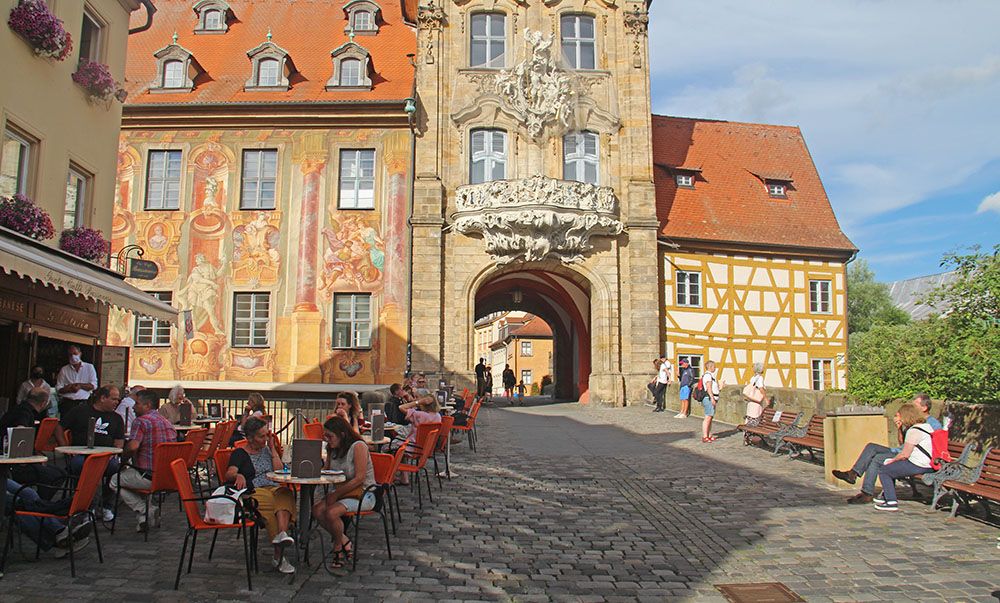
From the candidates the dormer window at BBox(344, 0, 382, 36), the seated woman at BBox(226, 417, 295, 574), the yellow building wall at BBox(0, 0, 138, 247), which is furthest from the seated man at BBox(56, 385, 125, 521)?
the dormer window at BBox(344, 0, 382, 36)

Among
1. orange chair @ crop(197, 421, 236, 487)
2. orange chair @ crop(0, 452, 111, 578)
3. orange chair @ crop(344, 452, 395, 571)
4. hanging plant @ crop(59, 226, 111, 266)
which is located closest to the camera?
orange chair @ crop(0, 452, 111, 578)

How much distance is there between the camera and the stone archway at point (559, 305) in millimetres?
27078

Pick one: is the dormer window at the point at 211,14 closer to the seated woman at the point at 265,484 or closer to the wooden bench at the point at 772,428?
the wooden bench at the point at 772,428

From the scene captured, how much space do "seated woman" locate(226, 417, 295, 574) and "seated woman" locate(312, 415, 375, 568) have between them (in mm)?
269

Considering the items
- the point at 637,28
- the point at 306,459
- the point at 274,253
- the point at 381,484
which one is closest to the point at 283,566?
the point at 306,459

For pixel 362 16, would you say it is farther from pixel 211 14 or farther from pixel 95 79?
pixel 95 79

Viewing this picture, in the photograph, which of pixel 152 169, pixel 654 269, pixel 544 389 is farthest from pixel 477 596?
pixel 544 389

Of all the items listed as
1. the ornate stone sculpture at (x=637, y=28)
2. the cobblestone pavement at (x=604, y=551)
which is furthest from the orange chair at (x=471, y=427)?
the ornate stone sculpture at (x=637, y=28)

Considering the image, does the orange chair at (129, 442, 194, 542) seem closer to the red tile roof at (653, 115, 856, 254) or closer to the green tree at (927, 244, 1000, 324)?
the green tree at (927, 244, 1000, 324)

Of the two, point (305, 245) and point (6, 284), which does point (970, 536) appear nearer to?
point (6, 284)

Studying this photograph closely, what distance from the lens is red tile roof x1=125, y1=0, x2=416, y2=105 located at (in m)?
24.8

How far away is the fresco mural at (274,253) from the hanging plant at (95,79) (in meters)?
9.85

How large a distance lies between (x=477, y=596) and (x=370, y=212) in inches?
751

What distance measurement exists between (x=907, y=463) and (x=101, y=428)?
8359 millimetres
